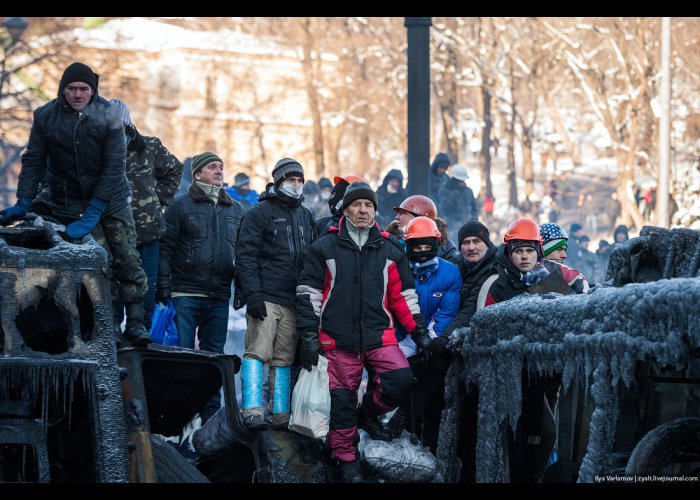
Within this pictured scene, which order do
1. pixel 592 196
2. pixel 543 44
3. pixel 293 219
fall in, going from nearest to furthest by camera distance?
pixel 293 219, pixel 543 44, pixel 592 196

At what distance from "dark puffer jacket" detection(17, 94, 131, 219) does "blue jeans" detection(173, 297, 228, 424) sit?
115 centimetres

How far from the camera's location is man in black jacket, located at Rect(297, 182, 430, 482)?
314 inches

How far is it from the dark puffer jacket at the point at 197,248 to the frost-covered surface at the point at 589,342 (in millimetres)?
2180

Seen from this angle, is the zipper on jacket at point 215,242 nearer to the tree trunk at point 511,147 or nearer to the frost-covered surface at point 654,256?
the frost-covered surface at point 654,256

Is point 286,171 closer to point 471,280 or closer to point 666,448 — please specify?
point 471,280

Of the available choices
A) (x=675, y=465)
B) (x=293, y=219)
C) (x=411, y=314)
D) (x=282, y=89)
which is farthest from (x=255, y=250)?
(x=282, y=89)

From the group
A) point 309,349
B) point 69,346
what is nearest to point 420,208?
point 309,349

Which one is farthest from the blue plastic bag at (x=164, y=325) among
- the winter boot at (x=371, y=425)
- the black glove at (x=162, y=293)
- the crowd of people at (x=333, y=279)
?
the winter boot at (x=371, y=425)

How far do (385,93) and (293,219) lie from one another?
122 feet

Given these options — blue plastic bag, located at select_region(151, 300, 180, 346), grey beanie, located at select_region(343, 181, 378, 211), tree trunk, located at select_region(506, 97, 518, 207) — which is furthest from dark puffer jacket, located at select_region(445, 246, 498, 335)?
tree trunk, located at select_region(506, 97, 518, 207)

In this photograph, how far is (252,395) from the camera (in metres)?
8.09

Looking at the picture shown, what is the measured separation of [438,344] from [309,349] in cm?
75

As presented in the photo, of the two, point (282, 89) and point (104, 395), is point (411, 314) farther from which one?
point (282, 89)

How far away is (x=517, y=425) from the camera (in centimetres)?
720
